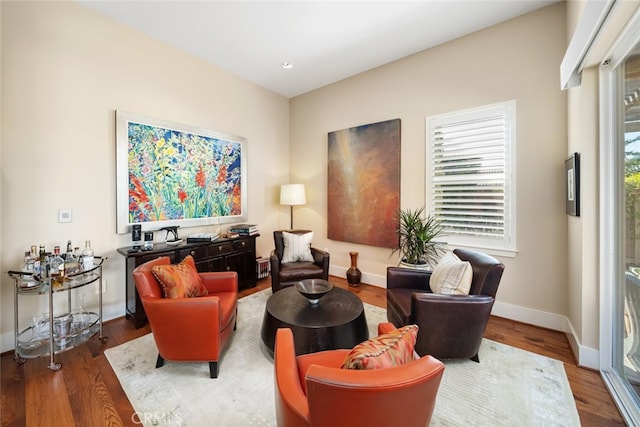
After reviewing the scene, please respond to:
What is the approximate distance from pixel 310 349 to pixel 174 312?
40.1 inches

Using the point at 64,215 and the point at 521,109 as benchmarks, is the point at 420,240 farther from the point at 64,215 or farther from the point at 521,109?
the point at 64,215

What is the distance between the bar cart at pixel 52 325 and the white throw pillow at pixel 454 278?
119 inches

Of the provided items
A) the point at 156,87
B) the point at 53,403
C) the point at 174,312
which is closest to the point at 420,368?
the point at 174,312

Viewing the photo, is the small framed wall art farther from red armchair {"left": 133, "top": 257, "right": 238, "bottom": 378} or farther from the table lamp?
the table lamp

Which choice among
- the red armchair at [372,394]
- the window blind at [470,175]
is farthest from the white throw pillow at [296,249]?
the red armchair at [372,394]

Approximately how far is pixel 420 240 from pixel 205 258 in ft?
8.92

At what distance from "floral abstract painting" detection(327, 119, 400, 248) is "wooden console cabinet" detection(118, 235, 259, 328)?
1455 mm

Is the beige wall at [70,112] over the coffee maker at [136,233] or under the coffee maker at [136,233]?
over

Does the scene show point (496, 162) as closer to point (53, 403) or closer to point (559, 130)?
point (559, 130)

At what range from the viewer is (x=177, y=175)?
338 cm

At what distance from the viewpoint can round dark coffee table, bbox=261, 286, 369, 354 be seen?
74.9 inches

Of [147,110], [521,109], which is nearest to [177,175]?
[147,110]

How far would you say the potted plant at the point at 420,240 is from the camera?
3.18 meters

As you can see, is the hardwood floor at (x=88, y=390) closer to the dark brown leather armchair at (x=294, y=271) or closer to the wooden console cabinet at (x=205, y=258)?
the wooden console cabinet at (x=205, y=258)
